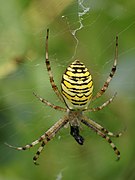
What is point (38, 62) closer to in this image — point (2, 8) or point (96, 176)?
point (2, 8)

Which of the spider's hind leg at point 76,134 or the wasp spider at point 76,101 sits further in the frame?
the spider's hind leg at point 76,134

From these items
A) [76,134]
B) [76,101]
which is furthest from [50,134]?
[76,101]

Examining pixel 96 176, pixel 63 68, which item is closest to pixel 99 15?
pixel 63 68

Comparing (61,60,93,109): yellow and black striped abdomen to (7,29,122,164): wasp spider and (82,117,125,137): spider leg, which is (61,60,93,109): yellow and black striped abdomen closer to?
(7,29,122,164): wasp spider

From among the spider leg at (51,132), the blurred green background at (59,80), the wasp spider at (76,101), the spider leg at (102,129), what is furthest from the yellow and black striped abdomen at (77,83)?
the spider leg at (102,129)

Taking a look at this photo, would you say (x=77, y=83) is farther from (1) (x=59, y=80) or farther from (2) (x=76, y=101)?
(1) (x=59, y=80)

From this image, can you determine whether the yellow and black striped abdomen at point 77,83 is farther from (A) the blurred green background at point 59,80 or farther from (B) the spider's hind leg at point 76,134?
(B) the spider's hind leg at point 76,134

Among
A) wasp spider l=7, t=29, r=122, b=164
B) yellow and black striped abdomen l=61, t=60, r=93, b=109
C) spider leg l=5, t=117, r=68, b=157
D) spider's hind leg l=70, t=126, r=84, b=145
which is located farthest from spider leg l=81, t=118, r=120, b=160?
yellow and black striped abdomen l=61, t=60, r=93, b=109
